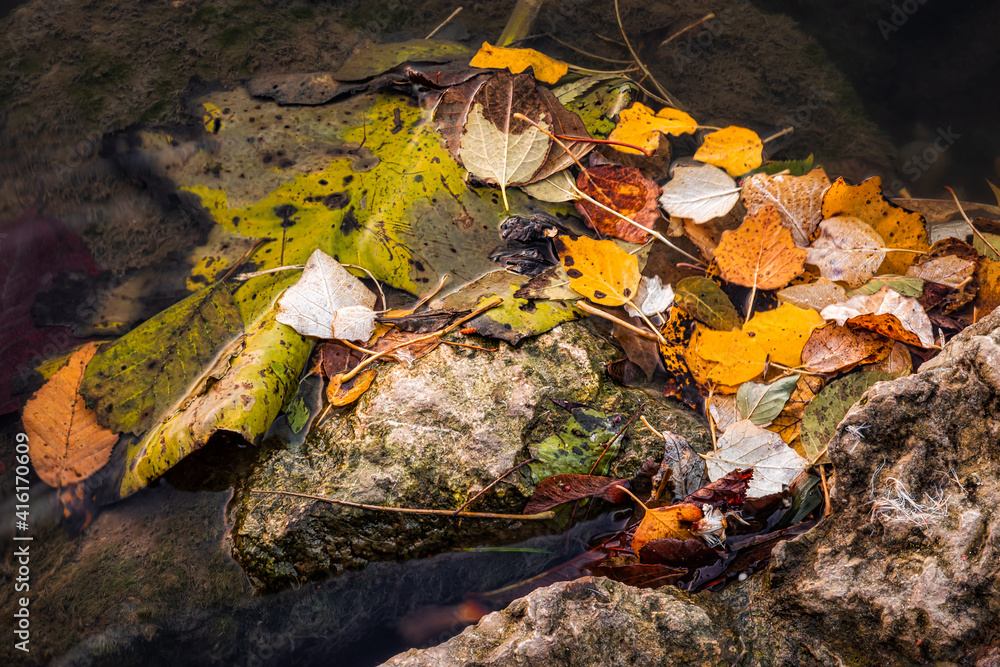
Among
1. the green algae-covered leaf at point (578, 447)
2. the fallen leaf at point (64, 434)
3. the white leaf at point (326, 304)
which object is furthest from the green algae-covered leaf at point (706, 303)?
the fallen leaf at point (64, 434)

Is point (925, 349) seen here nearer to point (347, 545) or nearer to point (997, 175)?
point (997, 175)

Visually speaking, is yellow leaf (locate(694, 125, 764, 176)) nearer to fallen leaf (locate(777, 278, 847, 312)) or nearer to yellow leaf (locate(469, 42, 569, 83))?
fallen leaf (locate(777, 278, 847, 312))

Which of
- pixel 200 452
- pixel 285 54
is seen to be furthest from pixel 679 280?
pixel 285 54

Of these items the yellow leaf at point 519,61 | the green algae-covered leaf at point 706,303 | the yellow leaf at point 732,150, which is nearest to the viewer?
the green algae-covered leaf at point 706,303

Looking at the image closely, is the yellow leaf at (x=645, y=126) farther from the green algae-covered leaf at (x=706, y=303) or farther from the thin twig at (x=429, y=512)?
the thin twig at (x=429, y=512)

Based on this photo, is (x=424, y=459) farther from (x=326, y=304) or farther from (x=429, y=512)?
(x=326, y=304)

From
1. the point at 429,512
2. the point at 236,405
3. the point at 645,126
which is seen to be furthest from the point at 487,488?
the point at 645,126
